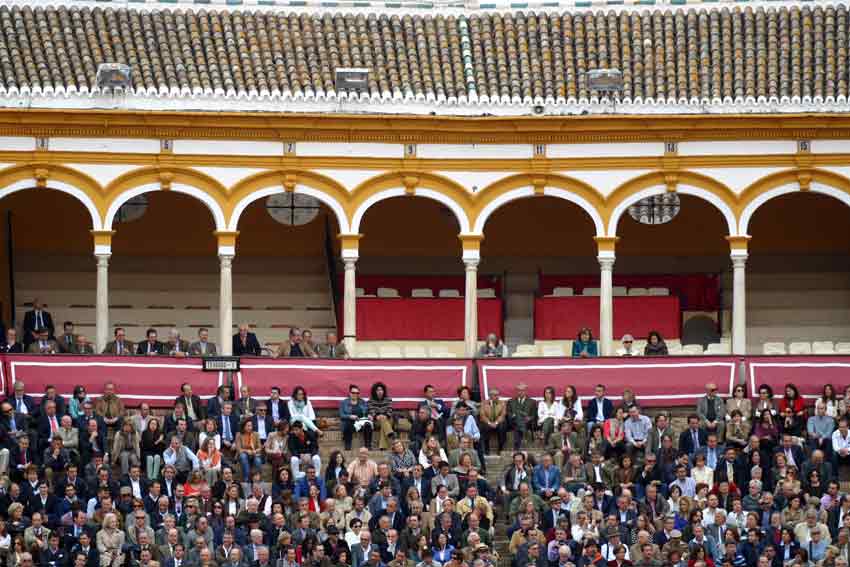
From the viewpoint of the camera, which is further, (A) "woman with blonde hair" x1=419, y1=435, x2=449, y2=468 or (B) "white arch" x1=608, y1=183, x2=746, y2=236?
(B) "white arch" x1=608, y1=183, x2=746, y2=236

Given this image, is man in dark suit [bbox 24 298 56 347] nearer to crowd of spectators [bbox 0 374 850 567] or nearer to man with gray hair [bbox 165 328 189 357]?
man with gray hair [bbox 165 328 189 357]

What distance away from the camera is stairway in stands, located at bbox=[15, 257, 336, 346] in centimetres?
5700

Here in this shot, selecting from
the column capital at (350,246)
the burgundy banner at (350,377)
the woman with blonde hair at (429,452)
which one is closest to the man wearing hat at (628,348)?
the burgundy banner at (350,377)

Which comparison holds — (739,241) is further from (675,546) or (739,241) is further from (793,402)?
(675,546)

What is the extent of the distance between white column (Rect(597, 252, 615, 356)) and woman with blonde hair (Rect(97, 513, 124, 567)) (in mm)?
12785

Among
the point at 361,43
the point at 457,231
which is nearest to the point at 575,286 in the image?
the point at 457,231

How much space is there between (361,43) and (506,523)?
12.7 metres

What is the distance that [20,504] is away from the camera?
44844 mm

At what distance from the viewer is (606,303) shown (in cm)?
5488

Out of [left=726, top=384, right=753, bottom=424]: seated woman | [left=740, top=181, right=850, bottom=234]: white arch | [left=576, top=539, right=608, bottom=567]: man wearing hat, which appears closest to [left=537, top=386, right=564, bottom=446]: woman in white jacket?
[left=726, top=384, right=753, bottom=424]: seated woman

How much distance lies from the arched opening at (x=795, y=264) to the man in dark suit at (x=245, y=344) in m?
9.96

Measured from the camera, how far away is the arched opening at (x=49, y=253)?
186 feet

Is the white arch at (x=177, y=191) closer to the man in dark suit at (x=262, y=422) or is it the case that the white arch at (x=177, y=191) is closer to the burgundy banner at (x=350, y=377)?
the burgundy banner at (x=350, y=377)

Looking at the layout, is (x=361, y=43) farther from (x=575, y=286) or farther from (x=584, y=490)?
(x=584, y=490)
